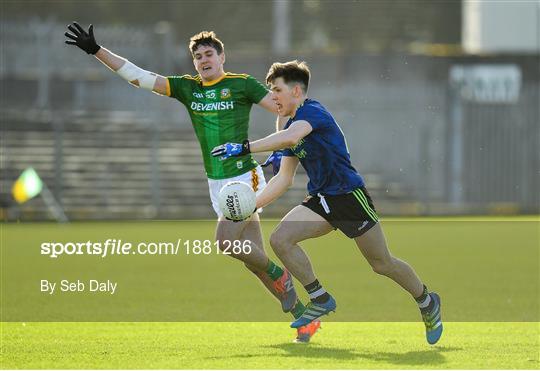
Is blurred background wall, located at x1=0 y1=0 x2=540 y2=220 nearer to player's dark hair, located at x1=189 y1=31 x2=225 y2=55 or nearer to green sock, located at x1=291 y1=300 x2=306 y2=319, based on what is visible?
player's dark hair, located at x1=189 y1=31 x2=225 y2=55

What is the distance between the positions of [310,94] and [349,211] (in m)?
23.9

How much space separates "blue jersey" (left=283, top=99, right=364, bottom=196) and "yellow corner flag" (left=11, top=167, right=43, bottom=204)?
69.2 feet

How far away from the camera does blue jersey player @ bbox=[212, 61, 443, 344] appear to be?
8.83m

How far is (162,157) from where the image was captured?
32.3 metres

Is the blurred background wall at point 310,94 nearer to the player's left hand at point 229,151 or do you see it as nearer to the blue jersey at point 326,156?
the blue jersey at point 326,156

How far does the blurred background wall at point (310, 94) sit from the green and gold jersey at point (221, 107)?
20.0 meters

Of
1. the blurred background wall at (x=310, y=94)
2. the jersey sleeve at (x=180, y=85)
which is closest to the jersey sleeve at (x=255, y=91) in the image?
the jersey sleeve at (x=180, y=85)

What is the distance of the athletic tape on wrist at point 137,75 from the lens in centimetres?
1016

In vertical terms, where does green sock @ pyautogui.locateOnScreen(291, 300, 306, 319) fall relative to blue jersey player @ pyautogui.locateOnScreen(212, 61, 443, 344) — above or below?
below

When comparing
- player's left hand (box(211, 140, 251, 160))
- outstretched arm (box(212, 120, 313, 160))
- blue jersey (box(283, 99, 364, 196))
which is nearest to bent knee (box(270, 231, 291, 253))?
blue jersey (box(283, 99, 364, 196))

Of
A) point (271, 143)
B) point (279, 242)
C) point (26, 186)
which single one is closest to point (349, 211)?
point (279, 242)

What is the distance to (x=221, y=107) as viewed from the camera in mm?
10078

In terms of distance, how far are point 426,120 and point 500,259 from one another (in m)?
16.0

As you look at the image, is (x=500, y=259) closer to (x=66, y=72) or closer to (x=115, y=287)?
(x=115, y=287)
